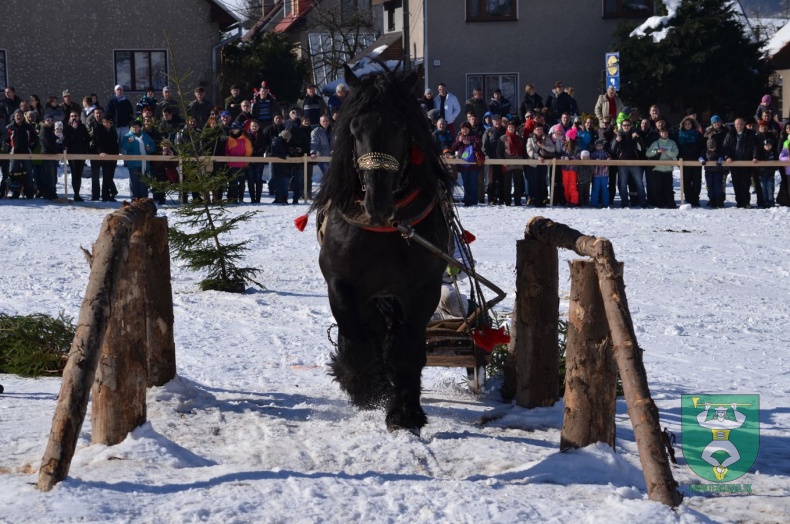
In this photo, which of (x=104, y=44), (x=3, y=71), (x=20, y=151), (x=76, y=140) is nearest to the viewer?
(x=20, y=151)

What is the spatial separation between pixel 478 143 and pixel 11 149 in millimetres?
8547

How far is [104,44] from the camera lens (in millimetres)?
30516

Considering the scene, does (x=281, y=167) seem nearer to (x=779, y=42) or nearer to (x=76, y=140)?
(x=76, y=140)

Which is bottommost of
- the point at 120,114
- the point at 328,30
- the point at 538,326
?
the point at 538,326

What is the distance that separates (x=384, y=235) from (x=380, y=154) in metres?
0.56

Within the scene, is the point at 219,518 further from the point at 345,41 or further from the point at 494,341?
the point at 345,41

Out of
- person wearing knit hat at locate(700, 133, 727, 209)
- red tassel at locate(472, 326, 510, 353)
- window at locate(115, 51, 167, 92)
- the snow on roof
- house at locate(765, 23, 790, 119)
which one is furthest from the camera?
house at locate(765, 23, 790, 119)

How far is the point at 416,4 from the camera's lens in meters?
33.6

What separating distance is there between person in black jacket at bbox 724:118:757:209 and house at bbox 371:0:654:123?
37.1 ft

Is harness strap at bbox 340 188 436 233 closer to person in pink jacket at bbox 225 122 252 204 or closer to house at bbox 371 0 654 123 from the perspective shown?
person in pink jacket at bbox 225 122 252 204

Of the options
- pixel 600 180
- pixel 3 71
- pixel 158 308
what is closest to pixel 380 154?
pixel 158 308

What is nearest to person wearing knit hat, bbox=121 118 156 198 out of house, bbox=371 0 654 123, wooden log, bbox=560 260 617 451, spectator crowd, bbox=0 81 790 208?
spectator crowd, bbox=0 81 790 208

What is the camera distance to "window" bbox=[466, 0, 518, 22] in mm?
31922

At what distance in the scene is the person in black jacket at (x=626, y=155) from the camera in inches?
803
